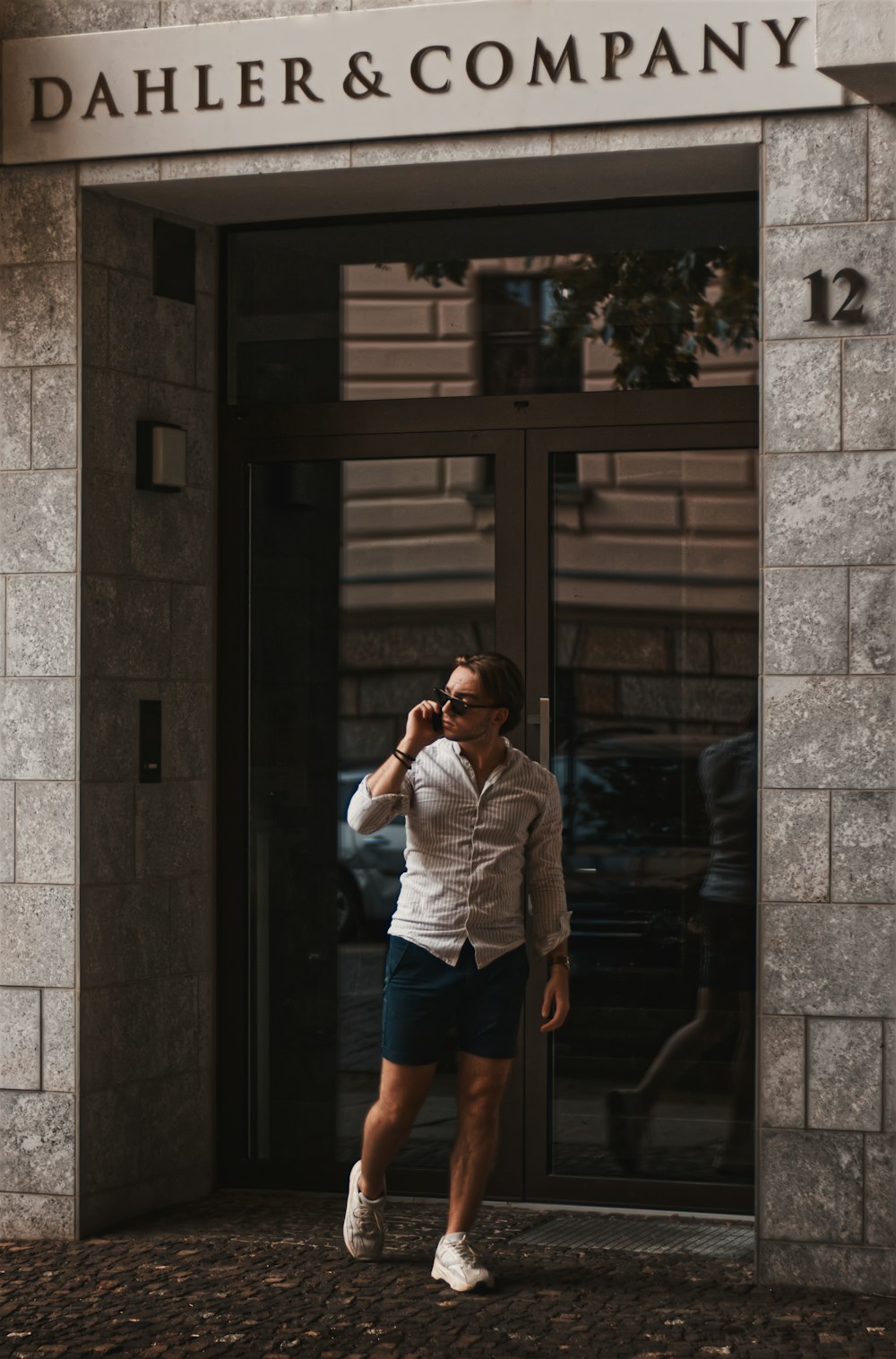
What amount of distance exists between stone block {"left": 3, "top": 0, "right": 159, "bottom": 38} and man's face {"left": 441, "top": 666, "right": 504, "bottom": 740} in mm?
2567

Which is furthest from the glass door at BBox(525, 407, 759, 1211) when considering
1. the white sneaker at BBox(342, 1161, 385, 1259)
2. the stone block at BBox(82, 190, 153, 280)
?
the stone block at BBox(82, 190, 153, 280)

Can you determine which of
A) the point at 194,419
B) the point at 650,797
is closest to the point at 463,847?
the point at 650,797

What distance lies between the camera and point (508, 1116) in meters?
6.63

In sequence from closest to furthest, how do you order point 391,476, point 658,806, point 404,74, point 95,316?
1. point 404,74
2. point 95,316
3. point 658,806
4. point 391,476

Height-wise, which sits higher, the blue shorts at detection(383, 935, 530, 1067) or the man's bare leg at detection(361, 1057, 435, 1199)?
the blue shorts at detection(383, 935, 530, 1067)

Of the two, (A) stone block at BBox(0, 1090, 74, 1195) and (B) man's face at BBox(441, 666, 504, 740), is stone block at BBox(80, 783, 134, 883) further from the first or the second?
(B) man's face at BBox(441, 666, 504, 740)

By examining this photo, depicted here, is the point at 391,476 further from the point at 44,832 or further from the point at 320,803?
the point at 44,832

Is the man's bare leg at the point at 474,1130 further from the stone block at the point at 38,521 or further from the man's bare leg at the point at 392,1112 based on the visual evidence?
the stone block at the point at 38,521

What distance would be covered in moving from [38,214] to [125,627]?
146 cm

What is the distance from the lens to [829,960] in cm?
565

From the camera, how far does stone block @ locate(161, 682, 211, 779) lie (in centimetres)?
667

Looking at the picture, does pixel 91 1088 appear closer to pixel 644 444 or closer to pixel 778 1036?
pixel 778 1036

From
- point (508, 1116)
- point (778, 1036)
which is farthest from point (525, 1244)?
point (778, 1036)

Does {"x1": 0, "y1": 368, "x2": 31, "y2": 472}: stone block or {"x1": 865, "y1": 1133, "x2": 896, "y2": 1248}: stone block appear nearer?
{"x1": 865, "y1": 1133, "x2": 896, "y2": 1248}: stone block
